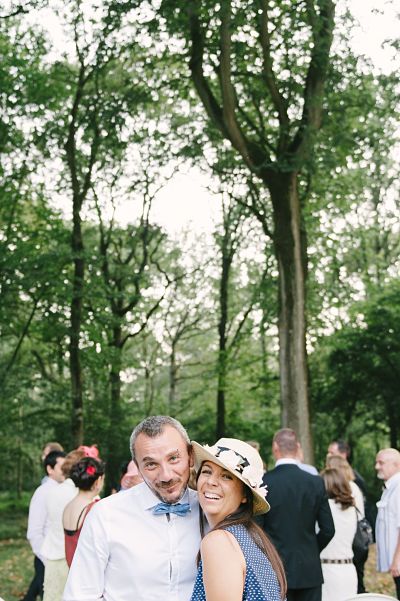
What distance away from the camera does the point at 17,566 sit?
1647 centimetres

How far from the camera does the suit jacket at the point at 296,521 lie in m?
7.08

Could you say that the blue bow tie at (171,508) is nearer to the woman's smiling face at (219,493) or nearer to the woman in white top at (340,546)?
the woman's smiling face at (219,493)

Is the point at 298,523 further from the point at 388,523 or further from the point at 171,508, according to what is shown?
the point at 171,508

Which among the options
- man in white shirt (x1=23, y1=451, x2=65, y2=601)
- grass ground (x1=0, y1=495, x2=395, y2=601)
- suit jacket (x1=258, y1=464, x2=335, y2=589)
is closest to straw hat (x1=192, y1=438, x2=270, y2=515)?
suit jacket (x1=258, y1=464, x2=335, y2=589)

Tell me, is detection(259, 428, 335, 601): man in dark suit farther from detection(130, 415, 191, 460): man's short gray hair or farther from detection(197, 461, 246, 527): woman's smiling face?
detection(197, 461, 246, 527): woman's smiling face

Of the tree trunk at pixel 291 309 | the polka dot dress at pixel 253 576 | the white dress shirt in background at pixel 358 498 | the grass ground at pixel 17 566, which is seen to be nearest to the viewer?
the polka dot dress at pixel 253 576

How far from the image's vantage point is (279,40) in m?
15.9

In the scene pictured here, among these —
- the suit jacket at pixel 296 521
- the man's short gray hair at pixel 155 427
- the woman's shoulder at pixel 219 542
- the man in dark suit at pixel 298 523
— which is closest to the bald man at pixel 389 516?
the man in dark suit at pixel 298 523

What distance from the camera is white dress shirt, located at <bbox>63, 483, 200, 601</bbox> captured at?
350 centimetres

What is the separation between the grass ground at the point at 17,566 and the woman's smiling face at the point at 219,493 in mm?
7980

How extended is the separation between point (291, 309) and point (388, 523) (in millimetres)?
7511

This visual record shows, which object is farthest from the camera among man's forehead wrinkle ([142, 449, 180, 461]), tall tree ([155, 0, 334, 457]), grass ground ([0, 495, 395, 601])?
tall tree ([155, 0, 334, 457])

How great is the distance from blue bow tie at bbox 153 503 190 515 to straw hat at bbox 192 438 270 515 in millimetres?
235

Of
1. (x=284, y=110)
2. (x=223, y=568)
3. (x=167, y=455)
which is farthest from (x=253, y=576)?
(x=284, y=110)
